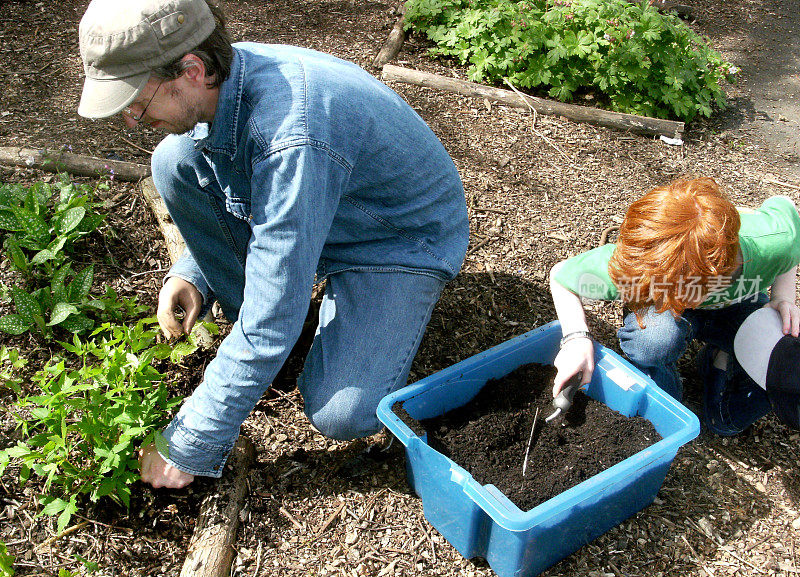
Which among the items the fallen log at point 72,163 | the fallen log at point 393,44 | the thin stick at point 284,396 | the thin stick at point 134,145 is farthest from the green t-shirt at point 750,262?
the fallen log at point 393,44

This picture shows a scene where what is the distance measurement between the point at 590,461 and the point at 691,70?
291 cm

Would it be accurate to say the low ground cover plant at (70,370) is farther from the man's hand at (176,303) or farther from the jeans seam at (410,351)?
the jeans seam at (410,351)

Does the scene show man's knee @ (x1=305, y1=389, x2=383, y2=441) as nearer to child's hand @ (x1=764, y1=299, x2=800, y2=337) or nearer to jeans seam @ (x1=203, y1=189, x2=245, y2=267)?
jeans seam @ (x1=203, y1=189, x2=245, y2=267)

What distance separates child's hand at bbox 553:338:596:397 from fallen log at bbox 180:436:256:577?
101 centimetres

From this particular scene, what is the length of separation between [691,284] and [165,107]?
1.49 m

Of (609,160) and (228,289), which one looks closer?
(228,289)

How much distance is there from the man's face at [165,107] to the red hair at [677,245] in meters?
1.26

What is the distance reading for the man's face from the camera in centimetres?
172

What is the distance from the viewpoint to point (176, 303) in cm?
233

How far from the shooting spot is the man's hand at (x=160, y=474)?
196 cm

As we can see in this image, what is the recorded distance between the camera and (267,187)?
1762mm

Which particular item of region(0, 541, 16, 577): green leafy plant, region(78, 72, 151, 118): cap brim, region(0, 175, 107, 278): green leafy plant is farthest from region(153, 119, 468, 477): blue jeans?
region(0, 175, 107, 278): green leafy plant

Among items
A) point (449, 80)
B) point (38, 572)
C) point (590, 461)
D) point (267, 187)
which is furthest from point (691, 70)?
point (38, 572)

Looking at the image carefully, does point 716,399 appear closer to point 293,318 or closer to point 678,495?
point 678,495
